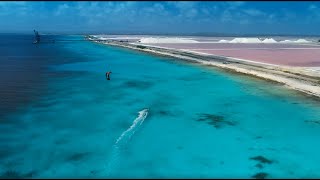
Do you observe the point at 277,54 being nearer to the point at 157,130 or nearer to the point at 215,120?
the point at 215,120

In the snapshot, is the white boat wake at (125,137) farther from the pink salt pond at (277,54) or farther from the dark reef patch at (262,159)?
the pink salt pond at (277,54)

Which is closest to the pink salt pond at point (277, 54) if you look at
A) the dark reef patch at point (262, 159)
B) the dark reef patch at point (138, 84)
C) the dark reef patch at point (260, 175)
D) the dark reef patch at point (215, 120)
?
the dark reef patch at point (138, 84)

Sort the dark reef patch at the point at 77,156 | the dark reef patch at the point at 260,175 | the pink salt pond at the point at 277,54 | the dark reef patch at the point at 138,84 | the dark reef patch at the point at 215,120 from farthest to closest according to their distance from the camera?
the pink salt pond at the point at 277,54
the dark reef patch at the point at 138,84
the dark reef patch at the point at 215,120
the dark reef patch at the point at 77,156
the dark reef patch at the point at 260,175

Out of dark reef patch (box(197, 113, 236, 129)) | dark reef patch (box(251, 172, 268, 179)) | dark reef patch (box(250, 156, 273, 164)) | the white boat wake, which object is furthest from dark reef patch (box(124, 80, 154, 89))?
dark reef patch (box(251, 172, 268, 179))

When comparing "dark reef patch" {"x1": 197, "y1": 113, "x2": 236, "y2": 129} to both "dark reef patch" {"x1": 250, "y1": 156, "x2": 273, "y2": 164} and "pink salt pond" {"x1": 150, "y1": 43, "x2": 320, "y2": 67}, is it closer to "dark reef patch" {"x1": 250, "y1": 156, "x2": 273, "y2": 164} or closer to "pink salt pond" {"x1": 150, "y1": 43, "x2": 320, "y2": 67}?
"dark reef patch" {"x1": 250, "y1": 156, "x2": 273, "y2": 164}

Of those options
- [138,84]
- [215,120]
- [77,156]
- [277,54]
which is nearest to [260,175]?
[77,156]

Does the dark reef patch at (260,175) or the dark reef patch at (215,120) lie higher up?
the dark reef patch at (260,175)

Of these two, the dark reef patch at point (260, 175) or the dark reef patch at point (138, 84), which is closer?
the dark reef patch at point (260, 175)
